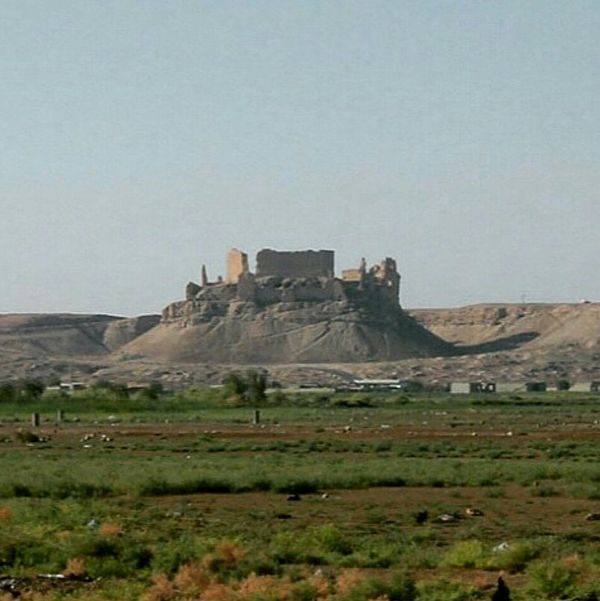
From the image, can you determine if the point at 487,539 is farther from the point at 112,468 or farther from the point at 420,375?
the point at 420,375

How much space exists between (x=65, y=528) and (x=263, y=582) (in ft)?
20.4

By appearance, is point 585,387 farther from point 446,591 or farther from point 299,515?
point 446,591

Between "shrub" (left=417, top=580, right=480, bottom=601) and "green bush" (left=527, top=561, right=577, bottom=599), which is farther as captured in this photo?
"green bush" (left=527, top=561, right=577, bottom=599)

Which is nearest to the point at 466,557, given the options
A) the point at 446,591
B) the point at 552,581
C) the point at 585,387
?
the point at 552,581

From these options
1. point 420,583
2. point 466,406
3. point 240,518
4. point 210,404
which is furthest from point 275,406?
point 420,583

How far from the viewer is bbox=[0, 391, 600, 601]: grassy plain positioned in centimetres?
1817

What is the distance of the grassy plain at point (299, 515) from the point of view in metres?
18.2

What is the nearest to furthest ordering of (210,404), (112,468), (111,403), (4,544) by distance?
1. (4,544)
2. (112,468)
3. (111,403)
4. (210,404)

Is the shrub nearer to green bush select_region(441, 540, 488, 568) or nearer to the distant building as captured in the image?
green bush select_region(441, 540, 488, 568)

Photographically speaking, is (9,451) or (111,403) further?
(111,403)

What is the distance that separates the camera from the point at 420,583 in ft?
58.8

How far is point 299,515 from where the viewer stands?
26875 millimetres

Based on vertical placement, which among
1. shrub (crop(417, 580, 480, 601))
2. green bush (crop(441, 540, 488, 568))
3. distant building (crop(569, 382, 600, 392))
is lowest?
shrub (crop(417, 580, 480, 601))

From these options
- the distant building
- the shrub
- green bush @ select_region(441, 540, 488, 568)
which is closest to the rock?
green bush @ select_region(441, 540, 488, 568)
